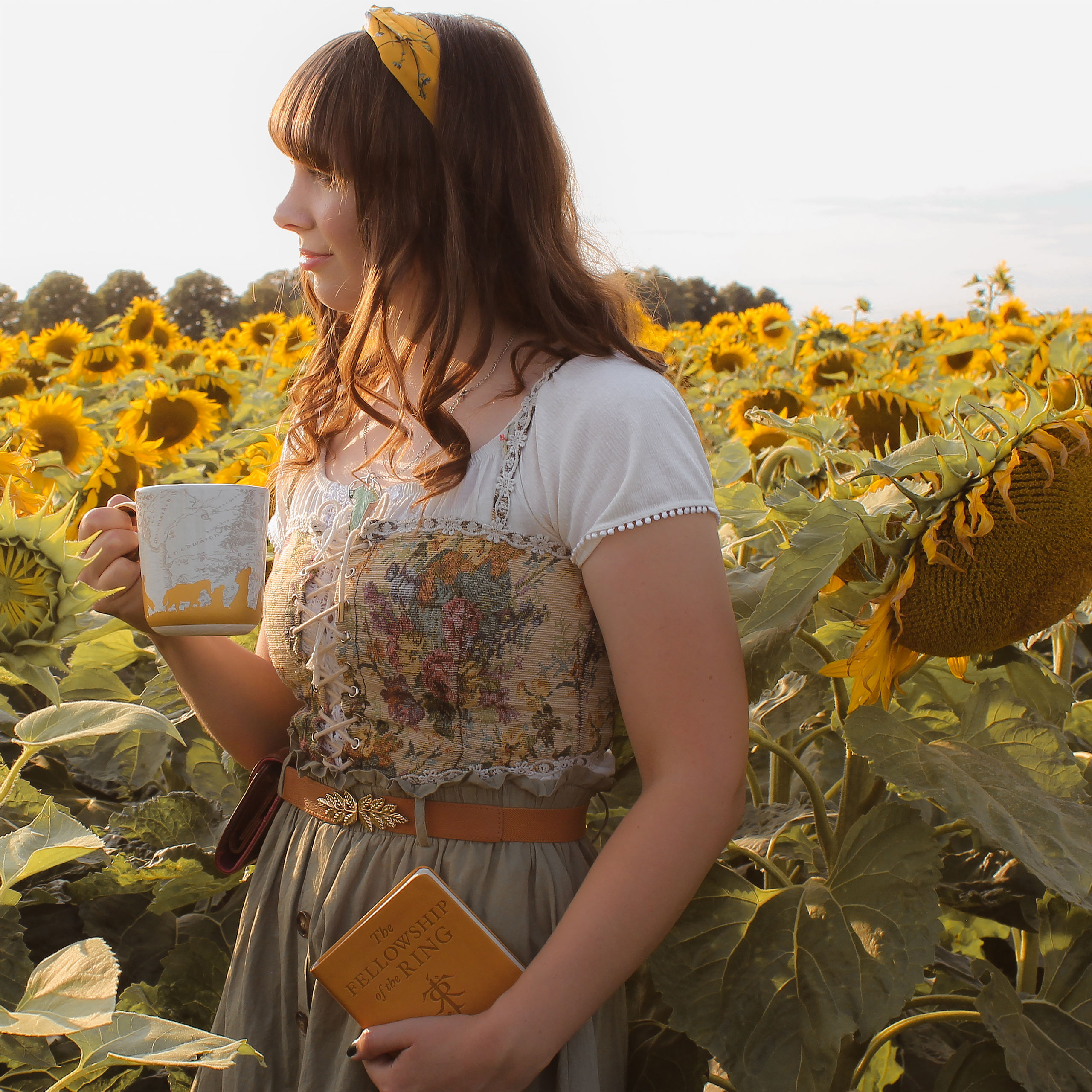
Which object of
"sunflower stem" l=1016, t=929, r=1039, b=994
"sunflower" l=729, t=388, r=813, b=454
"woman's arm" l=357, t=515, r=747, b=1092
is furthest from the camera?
"sunflower" l=729, t=388, r=813, b=454

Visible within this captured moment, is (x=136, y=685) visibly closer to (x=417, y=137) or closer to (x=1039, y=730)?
(x=417, y=137)

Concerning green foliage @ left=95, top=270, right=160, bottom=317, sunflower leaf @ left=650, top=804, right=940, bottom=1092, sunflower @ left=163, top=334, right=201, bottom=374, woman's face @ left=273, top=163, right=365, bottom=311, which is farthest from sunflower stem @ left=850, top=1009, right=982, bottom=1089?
green foliage @ left=95, top=270, right=160, bottom=317

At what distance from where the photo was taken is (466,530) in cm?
124

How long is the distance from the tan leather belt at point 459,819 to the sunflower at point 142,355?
4.46 m

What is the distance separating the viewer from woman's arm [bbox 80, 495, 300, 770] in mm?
1289

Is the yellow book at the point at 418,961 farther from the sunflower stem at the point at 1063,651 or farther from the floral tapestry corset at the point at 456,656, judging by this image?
the sunflower stem at the point at 1063,651

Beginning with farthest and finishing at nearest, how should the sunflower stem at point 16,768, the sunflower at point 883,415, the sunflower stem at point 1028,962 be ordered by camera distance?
1. the sunflower at point 883,415
2. the sunflower stem at point 1028,962
3. the sunflower stem at point 16,768

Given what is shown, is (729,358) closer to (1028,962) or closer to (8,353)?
(8,353)

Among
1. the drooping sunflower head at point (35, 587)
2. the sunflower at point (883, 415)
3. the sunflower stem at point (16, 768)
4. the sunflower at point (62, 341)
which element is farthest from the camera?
the sunflower at point (62, 341)

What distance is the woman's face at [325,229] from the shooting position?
133cm

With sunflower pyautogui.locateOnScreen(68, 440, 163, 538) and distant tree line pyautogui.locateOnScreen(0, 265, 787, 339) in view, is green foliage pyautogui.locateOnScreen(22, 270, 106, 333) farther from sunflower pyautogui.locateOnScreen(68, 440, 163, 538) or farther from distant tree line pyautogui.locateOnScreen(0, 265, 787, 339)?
sunflower pyautogui.locateOnScreen(68, 440, 163, 538)

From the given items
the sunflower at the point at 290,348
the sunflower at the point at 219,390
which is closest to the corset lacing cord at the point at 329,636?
the sunflower at the point at 219,390

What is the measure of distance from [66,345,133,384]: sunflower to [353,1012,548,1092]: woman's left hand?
442cm

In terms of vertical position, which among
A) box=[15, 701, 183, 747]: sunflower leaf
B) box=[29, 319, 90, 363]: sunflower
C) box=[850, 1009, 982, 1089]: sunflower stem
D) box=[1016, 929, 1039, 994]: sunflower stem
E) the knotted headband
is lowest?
box=[1016, 929, 1039, 994]: sunflower stem
